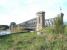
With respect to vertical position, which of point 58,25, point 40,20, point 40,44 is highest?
point 40,20

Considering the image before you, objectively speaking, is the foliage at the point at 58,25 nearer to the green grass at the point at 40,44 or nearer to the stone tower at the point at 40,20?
the green grass at the point at 40,44

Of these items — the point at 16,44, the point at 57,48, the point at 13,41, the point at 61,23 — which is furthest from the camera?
the point at 61,23

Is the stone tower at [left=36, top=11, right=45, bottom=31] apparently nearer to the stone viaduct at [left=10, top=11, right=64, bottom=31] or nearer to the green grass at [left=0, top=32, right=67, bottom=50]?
the stone viaduct at [left=10, top=11, right=64, bottom=31]

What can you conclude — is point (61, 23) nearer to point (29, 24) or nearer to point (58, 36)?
point (58, 36)

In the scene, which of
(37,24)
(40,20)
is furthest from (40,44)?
(37,24)

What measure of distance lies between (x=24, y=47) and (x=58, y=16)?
286 cm

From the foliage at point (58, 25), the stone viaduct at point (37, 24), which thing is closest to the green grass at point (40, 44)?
the foliage at point (58, 25)

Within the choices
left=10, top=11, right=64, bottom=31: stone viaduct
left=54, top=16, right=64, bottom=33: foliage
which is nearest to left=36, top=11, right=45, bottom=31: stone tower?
left=10, top=11, right=64, bottom=31: stone viaduct

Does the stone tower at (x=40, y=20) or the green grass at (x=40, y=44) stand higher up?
the stone tower at (x=40, y=20)

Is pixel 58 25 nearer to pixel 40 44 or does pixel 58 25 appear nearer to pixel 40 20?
pixel 40 20

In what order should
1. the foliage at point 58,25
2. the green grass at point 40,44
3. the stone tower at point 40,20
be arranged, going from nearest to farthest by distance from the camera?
the green grass at point 40,44
the foliage at point 58,25
the stone tower at point 40,20

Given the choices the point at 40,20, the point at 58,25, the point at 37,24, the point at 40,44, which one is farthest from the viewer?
the point at 37,24

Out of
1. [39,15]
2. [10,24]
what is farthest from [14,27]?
[39,15]

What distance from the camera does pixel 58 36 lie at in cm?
806
